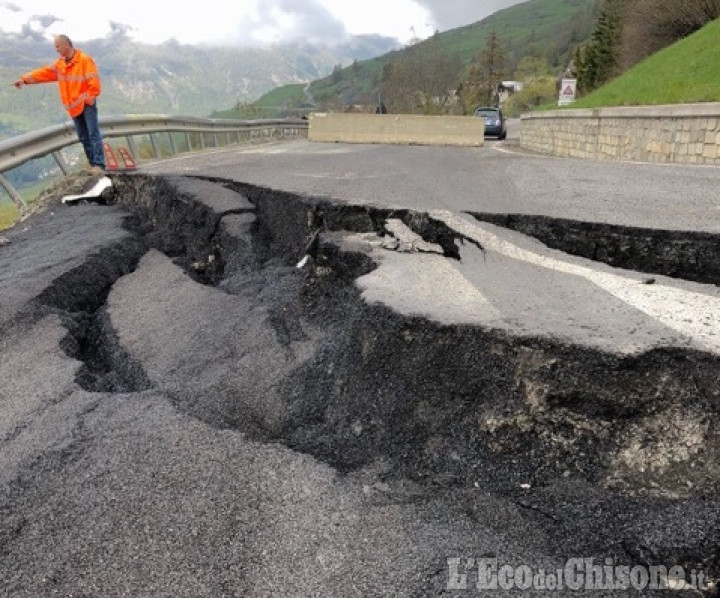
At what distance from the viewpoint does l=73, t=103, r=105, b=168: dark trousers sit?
8.39 metres

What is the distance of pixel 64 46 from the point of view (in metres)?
8.09

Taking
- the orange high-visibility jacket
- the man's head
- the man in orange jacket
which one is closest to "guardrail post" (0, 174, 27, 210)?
the man in orange jacket

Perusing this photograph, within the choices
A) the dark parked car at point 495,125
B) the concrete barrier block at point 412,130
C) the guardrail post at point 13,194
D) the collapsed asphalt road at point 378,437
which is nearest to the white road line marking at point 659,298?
Result: the collapsed asphalt road at point 378,437

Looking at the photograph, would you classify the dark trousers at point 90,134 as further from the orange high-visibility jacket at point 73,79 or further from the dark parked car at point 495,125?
the dark parked car at point 495,125

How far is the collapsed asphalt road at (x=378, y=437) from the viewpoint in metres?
1.81

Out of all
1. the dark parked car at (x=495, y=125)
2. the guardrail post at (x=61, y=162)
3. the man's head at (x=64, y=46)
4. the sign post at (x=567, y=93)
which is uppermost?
the man's head at (x=64, y=46)

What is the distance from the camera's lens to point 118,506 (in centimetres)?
208

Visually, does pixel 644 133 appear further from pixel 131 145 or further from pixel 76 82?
pixel 76 82

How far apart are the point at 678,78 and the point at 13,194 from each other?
13.3 metres

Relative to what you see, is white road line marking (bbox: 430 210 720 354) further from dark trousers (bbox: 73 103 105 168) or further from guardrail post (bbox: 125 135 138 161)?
guardrail post (bbox: 125 135 138 161)

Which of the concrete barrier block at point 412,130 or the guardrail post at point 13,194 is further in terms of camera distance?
the concrete barrier block at point 412,130

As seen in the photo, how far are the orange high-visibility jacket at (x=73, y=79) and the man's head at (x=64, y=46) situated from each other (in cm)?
7

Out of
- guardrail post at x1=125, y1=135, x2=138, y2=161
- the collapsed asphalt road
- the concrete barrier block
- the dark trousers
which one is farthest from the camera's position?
the concrete barrier block

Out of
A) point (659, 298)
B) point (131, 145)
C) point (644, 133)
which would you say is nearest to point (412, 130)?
point (644, 133)
